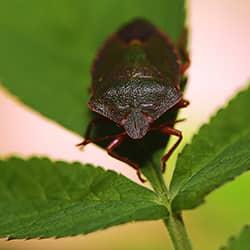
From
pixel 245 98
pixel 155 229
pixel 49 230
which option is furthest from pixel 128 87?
pixel 155 229

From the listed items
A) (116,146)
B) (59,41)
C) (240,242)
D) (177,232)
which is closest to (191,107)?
(59,41)

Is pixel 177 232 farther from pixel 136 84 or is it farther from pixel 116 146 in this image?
pixel 136 84

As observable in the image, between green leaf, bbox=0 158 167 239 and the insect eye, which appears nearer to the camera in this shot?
green leaf, bbox=0 158 167 239

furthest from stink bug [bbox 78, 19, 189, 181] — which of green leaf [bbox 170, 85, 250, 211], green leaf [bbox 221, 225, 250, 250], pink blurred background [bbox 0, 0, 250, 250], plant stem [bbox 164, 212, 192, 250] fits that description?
pink blurred background [bbox 0, 0, 250, 250]

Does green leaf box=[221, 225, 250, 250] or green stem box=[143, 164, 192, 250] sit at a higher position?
green leaf box=[221, 225, 250, 250]

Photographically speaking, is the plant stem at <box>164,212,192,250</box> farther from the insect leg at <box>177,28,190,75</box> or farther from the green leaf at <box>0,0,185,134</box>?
the insect leg at <box>177,28,190,75</box>

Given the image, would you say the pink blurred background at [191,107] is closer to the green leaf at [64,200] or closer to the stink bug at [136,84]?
the stink bug at [136,84]
